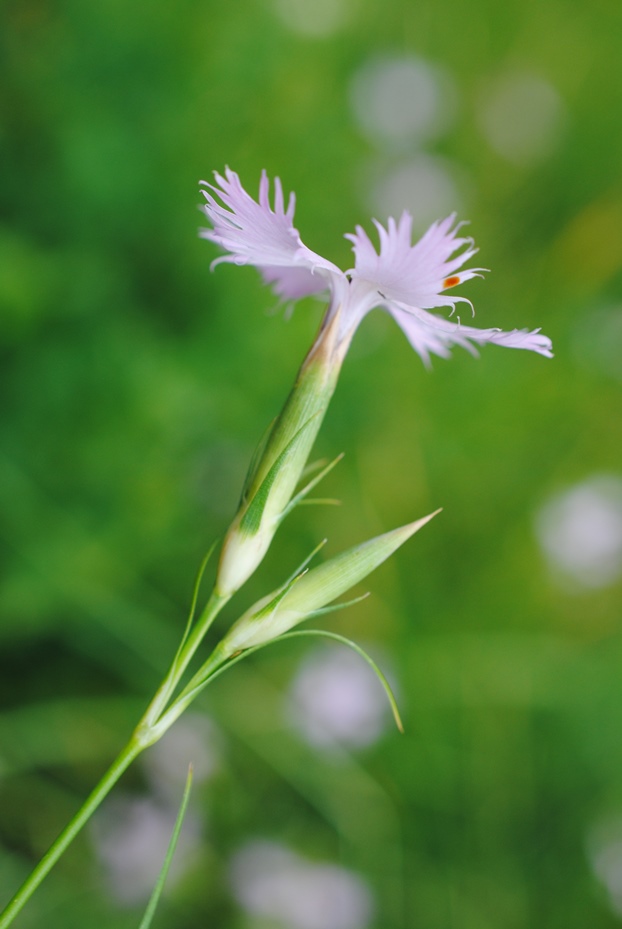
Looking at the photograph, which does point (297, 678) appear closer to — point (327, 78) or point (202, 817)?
point (202, 817)

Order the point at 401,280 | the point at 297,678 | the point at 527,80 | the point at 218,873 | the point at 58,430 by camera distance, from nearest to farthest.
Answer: the point at 401,280
the point at 58,430
the point at 218,873
the point at 297,678
the point at 527,80

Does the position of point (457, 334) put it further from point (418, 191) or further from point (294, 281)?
point (418, 191)

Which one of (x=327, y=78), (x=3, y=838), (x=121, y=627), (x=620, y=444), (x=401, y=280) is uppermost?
(x=327, y=78)

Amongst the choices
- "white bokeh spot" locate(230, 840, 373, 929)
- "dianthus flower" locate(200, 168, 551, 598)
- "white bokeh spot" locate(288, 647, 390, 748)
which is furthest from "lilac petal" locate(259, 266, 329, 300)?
"white bokeh spot" locate(230, 840, 373, 929)

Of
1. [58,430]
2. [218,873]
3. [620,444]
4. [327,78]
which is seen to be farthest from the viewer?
[620,444]

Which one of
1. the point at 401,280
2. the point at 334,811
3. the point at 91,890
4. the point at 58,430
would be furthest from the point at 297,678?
the point at 401,280

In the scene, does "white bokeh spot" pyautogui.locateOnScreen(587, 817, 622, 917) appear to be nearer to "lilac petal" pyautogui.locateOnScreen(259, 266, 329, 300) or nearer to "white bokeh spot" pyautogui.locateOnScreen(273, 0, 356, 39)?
"lilac petal" pyautogui.locateOnScreen(259, 266, 329, 300)

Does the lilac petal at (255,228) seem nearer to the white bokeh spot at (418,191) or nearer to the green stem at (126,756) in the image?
the green stem at (126,756)
